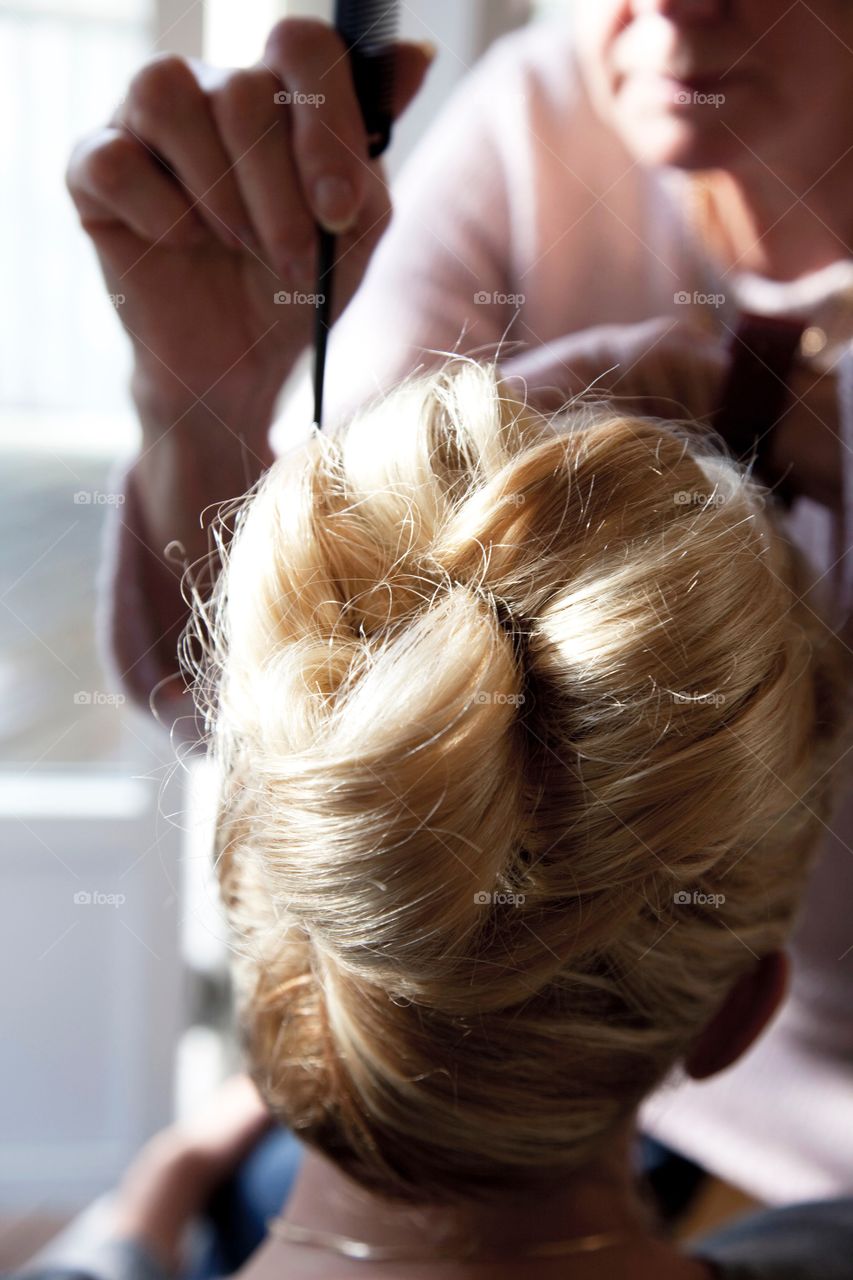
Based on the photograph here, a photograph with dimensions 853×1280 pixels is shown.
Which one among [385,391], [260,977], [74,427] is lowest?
[260,977]

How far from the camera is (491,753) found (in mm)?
326

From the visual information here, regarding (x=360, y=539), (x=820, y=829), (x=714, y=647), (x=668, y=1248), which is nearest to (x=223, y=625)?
(x=360, y=539)

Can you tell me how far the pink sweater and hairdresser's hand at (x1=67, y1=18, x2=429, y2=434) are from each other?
45 millimetres

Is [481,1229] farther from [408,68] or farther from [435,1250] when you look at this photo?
[408,68]

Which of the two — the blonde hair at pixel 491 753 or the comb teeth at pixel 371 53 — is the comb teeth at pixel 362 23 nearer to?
the comb teeth at pixel 371 53

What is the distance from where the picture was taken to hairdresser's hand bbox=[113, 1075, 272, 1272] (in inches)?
27.6

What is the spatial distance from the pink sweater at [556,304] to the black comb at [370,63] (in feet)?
0.21

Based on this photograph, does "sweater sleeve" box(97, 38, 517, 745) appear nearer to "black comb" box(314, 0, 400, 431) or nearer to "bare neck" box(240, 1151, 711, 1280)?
"black comb" box(314, 0, 400, 431)

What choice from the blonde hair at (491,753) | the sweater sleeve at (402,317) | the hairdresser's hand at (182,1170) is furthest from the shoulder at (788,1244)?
the sweater sleeve at (402,317)

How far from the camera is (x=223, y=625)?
416 mm

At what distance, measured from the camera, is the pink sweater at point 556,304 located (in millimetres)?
575

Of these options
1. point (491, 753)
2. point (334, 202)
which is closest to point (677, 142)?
point (334, 202)

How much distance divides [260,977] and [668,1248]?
292 mm

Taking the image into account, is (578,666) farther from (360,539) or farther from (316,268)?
(316,268)
